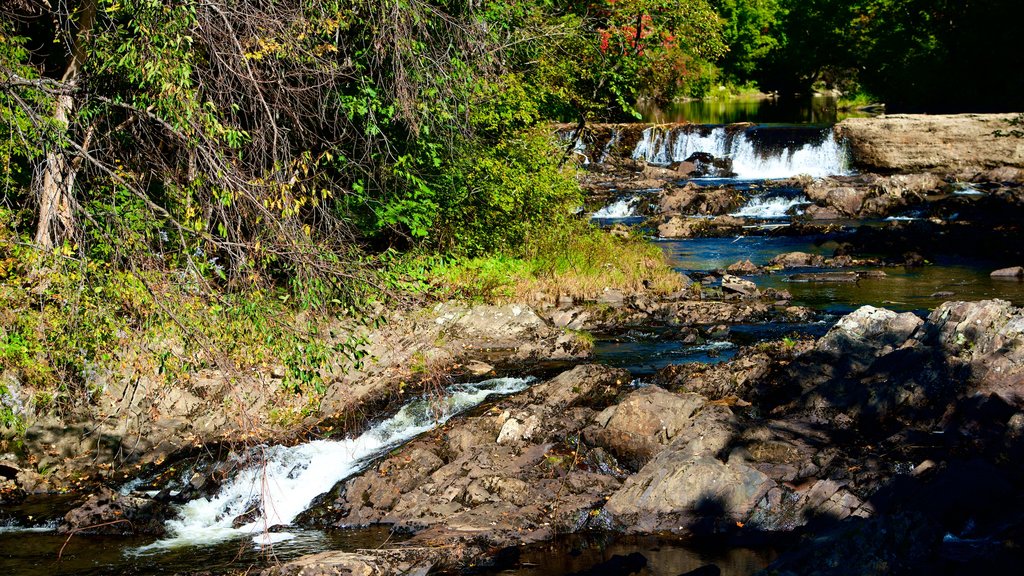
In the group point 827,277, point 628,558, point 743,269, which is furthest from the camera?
point 743,269

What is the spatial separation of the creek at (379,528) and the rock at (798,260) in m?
0.42

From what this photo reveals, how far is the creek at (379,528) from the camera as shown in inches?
285

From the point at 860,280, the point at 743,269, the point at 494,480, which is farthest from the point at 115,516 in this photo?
the point at 860,280

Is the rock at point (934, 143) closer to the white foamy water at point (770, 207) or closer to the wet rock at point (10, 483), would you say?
the white foamy water at point (770, 207)

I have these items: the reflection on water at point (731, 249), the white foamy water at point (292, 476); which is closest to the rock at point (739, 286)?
the reflection on water at point (731, 249)

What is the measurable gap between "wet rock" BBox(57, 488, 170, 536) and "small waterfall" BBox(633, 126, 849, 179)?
23685 millimetres

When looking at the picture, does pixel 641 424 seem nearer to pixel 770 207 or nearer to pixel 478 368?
pixel 478 368

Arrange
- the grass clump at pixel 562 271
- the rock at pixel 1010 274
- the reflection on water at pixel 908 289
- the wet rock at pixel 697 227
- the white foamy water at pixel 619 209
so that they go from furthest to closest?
1. the white foamy water at pixel 619 209
2. the wet rock at pixel 697 227
3. the rock at pixel 1010 274
4. the reflection on water at pixel 908 289
5. the grass clump at pixel 562 271

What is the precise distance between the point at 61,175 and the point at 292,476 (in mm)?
3498

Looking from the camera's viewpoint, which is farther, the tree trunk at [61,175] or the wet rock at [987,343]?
the wet rock at [987,343]

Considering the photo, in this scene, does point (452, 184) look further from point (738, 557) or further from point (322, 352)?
point (738, 557)

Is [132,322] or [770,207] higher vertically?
[132,322]

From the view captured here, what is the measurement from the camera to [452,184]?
12.4m

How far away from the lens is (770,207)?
79.7ft
